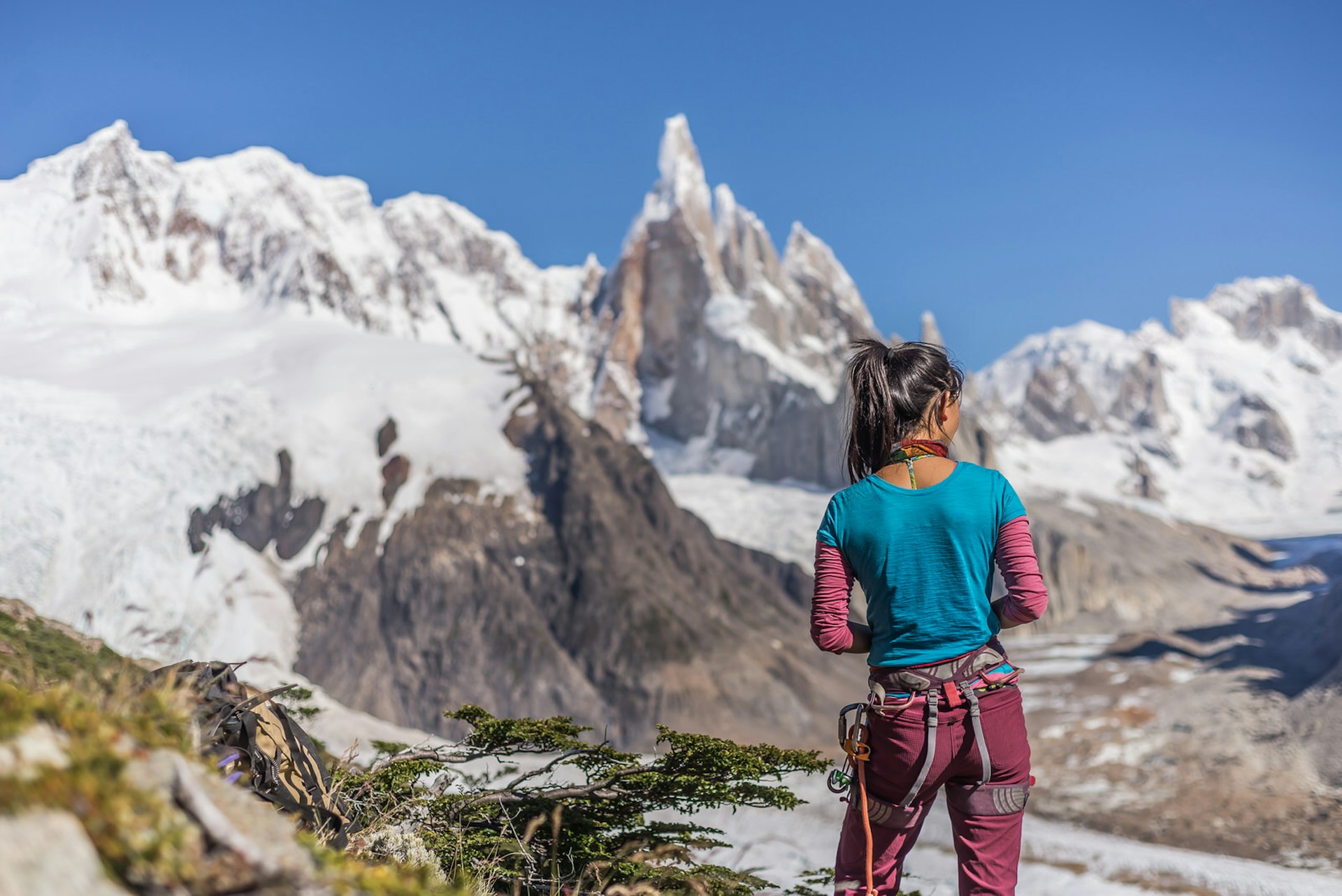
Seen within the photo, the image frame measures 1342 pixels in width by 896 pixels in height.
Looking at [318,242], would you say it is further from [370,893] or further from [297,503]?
[370,893]

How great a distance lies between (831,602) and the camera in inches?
139

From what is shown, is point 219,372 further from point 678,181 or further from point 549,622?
point 678,181

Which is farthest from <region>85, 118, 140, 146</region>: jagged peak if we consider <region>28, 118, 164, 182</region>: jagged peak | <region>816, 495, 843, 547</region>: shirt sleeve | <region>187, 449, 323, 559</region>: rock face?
<region>816, 495, 843, 547</region>: shirt sleeve

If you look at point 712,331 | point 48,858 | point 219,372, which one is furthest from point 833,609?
point 712,331

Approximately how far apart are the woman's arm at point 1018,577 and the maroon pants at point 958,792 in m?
0.28

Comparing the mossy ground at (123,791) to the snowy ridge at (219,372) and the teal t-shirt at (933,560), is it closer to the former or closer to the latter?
the teal t-shirt at (933,560)

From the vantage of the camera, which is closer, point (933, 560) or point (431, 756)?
point (933, 560)

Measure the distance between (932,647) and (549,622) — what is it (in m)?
85.2

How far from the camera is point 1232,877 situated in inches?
1603

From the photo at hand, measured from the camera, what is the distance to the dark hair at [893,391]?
149 inches

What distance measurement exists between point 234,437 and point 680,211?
116 metres

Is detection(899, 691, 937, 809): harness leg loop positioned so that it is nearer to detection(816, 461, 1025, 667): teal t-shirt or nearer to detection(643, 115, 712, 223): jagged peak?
detection(816, 461, 1025, 667): teal t-shirt

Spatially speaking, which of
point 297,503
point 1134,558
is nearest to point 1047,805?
point 297,503

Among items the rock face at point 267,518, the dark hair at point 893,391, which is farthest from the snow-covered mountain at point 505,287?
the dark hair at point 893,391
